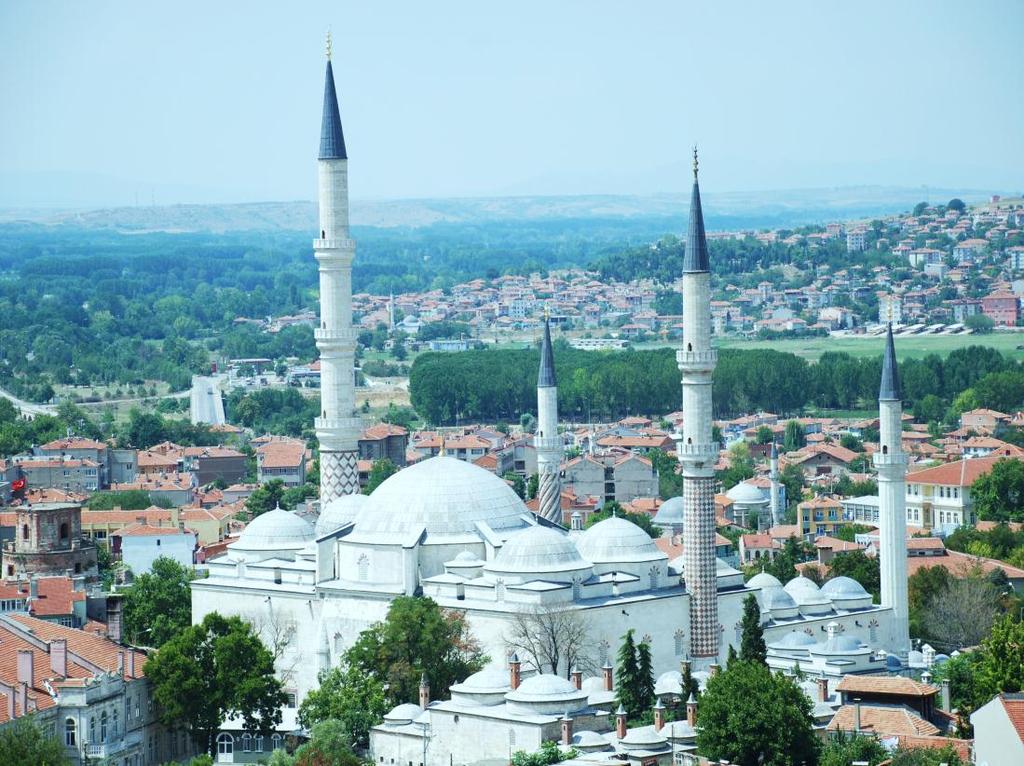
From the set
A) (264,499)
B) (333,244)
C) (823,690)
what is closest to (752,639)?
(823,690)

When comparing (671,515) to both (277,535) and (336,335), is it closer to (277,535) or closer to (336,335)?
(336,335)

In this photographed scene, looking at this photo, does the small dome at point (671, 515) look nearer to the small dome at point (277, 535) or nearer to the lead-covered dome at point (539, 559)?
the small dome at point (277, 535)

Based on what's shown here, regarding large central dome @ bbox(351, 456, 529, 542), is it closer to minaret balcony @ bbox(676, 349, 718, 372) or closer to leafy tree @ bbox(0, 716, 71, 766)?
minaret balcony @ bbox(676, 349, 718, 372)

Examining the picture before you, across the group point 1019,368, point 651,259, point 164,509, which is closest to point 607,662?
point 164,509

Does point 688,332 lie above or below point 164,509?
above

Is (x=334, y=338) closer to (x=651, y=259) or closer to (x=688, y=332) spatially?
(x=688, y=332)
